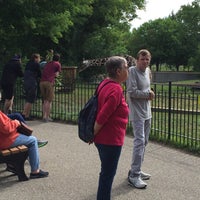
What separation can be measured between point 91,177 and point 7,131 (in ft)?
4.37

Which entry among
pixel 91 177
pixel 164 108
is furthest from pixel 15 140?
pixel 164 108

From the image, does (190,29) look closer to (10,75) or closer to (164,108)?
(10,75)

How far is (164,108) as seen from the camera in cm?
915

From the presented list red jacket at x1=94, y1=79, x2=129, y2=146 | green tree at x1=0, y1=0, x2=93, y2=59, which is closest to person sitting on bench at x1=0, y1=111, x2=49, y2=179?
red jacket at x1=94, y1=79, x2=129, y2=146

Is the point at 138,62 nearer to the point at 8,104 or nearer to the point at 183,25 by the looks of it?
the point at 8,104

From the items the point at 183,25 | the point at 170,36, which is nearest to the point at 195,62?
the point at 183,25

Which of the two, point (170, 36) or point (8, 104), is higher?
point (170, 36)

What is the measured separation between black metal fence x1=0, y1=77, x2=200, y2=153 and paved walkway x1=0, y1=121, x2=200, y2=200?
0.53 meters

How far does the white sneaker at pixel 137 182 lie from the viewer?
543cm

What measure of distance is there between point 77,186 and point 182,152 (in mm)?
2668

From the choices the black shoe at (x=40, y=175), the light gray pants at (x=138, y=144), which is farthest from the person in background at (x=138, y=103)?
the black shoe at (x=40, y=175)

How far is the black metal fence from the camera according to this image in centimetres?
797

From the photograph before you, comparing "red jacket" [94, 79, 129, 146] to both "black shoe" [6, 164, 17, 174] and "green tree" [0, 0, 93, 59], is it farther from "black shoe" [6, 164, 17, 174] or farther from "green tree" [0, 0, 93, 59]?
"green tree" [0, 0, 93, 59]

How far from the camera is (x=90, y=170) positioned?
20.5 ft
